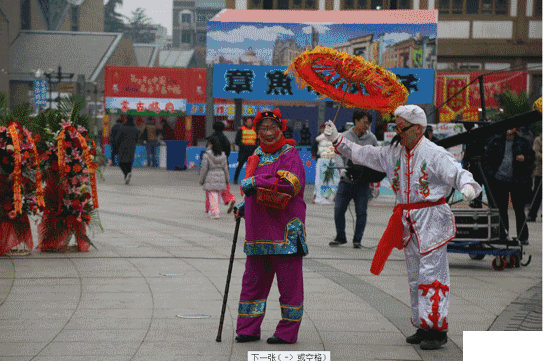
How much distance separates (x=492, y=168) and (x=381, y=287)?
356cm

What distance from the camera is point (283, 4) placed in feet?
101

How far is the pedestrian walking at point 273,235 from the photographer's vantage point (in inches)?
198

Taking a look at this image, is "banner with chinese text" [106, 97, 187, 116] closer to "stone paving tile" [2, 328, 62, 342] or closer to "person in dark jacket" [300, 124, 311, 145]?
"person in dark jacket" [300, 124, 311, 145]

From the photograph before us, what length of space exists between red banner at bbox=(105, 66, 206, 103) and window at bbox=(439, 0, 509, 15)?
9.33 meters

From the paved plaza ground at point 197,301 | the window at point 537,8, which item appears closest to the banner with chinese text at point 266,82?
the paved plaza ground at point 197,301

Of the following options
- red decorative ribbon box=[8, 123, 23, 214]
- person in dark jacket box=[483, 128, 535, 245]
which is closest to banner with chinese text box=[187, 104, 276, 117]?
person in dark jacket box=[483, 128, 535, 245]

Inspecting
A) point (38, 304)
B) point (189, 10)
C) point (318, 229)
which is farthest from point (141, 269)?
point (189, 10)

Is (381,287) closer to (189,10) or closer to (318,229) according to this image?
(318,229)

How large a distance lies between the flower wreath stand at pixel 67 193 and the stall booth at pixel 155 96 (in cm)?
1742

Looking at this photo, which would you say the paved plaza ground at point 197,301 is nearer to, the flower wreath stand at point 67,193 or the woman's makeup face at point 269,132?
the flower wreath stand at point 67,193

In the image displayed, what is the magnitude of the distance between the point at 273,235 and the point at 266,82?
14.2 metres

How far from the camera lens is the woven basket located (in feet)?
16.3

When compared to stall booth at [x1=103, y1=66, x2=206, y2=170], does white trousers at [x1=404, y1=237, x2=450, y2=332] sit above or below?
below

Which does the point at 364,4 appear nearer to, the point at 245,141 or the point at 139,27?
the point at 245,141
